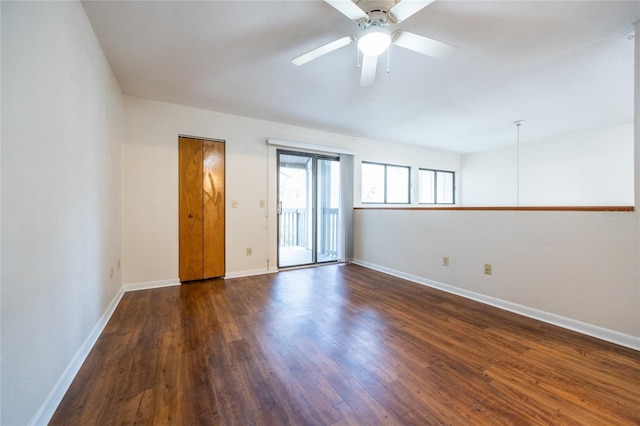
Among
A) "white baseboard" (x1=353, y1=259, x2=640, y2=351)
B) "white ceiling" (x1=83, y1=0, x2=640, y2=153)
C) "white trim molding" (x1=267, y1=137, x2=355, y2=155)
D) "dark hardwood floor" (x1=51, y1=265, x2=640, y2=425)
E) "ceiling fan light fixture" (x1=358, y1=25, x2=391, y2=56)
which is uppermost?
"white ceiling" (x1=83, y1=0, x2=640, y2=153)

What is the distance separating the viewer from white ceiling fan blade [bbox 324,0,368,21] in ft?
4.99

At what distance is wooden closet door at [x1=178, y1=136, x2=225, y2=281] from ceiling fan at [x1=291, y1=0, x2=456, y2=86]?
7.44ft

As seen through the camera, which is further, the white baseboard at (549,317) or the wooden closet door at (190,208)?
the wooden closet door at (190,208)

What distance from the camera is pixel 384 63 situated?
8.36 feet

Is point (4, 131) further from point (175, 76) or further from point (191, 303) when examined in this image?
point (191, 303)

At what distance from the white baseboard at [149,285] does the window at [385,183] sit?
12.3 feet

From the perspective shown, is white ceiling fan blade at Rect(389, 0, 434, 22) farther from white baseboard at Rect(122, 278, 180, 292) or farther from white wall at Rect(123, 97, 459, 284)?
white baseboard at Rect(122, 278, 180, 292)

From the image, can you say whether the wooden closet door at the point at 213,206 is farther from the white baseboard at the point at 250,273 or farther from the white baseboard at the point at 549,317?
the white baseboard at the point at 549,317

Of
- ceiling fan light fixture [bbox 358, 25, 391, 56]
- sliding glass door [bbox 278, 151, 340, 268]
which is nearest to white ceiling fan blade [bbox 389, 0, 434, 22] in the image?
ceiling fan light fixture [bbox 358, 25, 391, 56]

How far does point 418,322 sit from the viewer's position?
235cm

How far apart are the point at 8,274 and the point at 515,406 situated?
2446 millimetres

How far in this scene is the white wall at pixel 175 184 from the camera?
3.27 metres

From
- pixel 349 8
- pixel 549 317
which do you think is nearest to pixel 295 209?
pixel 349 8

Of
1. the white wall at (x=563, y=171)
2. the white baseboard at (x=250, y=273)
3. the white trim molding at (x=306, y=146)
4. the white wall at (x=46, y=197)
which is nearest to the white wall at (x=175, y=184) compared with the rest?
the white baseboard at (x=250, y=273)
